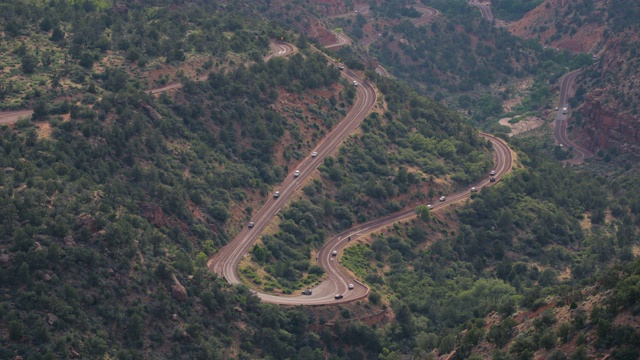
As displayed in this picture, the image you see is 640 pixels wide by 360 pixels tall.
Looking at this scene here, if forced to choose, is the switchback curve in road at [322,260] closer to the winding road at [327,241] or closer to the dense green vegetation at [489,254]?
the winding road at [327,241]

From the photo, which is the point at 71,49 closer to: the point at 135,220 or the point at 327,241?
the point at 135,220

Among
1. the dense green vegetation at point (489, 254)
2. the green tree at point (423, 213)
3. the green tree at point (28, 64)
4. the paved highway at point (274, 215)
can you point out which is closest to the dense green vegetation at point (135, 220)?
the paved highway at point (274, 215)

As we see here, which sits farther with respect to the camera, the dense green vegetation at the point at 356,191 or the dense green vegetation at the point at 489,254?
the dense green vegetation at the point at 356,191

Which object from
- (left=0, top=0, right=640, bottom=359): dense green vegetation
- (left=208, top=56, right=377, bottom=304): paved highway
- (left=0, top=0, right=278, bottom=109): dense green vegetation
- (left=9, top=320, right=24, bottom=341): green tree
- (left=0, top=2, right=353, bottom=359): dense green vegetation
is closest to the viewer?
(left=9, top=320, right=24, bottom=341): green tree

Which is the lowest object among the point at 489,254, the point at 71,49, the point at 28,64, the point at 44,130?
the point at 489,254

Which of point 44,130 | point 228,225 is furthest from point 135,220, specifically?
point 228,225

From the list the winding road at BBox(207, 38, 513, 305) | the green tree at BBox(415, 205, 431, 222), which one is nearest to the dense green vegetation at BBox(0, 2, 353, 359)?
the winding road at BBox(207, 38, 513, 305)

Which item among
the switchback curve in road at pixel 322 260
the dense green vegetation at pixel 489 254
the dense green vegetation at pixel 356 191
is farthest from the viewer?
→ the dense green vegetation at pixel 356 191

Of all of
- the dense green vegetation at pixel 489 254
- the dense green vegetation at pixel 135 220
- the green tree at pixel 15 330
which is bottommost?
the dense green vegetation at pixel 489 254

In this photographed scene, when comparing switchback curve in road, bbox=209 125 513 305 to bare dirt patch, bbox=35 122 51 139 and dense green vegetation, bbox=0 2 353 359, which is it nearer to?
dense green vegetation, bbox=0 2 353 359

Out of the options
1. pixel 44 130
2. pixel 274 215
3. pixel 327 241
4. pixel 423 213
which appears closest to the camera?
pixel 44 130
